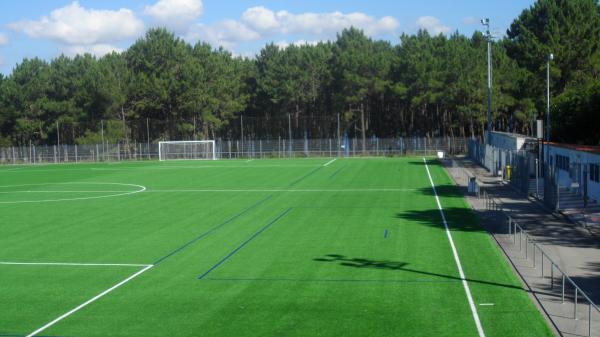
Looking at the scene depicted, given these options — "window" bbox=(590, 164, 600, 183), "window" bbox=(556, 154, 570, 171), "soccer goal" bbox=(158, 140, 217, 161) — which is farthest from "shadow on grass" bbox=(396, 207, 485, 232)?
"soccer goal" bbox=(158, 140, 217, 161)

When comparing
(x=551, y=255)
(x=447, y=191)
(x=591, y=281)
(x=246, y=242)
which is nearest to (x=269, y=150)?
(x=447, y=191)

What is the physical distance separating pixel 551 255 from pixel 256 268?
9038mm

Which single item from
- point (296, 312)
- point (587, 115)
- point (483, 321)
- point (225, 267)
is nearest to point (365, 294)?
point (296, 312)

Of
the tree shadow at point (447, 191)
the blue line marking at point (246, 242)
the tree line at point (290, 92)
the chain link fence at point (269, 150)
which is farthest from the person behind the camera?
the tree line at point (290, 92)

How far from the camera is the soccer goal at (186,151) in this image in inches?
3273

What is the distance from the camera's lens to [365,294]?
16.6 metres

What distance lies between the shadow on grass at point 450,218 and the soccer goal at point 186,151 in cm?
5473

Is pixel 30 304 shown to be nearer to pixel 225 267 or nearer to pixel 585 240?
pixel 225 267

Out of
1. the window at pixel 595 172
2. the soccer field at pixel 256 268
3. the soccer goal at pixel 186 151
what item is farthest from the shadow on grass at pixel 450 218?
the soccer goal at pixel 186 151

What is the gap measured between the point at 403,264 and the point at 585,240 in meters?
7.43

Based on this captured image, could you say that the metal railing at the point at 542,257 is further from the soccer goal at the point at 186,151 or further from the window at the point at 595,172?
the soccer goal at the point at 186,151

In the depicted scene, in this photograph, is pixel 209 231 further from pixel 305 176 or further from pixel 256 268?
pixel 305 176

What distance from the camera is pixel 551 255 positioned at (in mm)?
20812

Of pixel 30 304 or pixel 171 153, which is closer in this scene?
pixel 30 304
